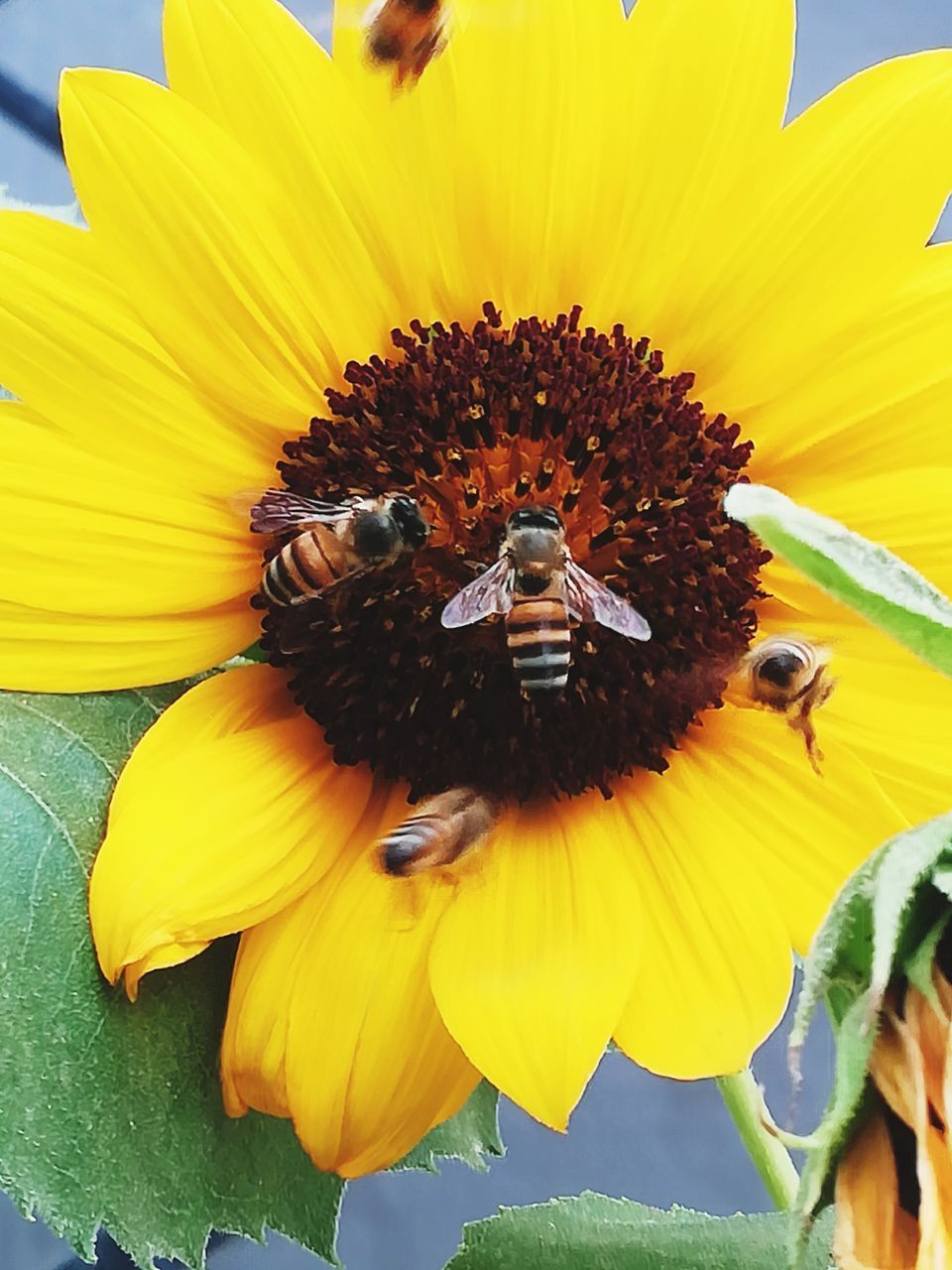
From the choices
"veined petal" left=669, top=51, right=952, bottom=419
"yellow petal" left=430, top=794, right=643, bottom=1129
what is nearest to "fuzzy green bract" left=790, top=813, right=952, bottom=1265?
"yellow petal" left=430, top=794, right=643, bottom=1129

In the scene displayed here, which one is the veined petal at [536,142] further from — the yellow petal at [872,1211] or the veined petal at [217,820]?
the yellow petal at [872,1211]

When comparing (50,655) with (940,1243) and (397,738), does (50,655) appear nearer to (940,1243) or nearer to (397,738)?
(397,738)

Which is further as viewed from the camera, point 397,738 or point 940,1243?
point 397,738

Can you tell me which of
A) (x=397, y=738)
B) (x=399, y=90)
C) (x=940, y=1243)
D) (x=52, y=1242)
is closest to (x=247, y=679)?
(x=397, y=738)

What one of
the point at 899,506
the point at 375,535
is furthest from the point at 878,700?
the point at 375,535

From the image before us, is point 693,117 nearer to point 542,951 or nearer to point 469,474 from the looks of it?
point 469,474

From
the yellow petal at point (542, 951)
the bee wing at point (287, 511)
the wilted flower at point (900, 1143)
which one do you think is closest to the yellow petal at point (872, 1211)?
the wilted flower at point (900, 1143)
